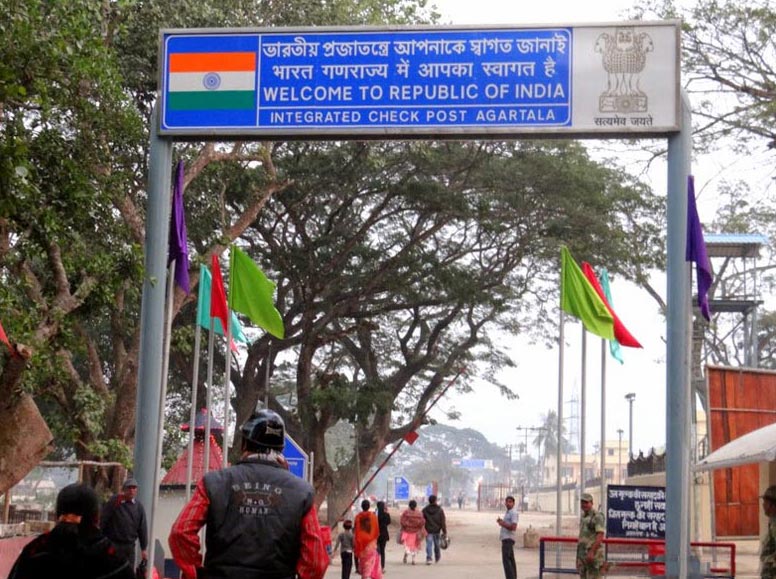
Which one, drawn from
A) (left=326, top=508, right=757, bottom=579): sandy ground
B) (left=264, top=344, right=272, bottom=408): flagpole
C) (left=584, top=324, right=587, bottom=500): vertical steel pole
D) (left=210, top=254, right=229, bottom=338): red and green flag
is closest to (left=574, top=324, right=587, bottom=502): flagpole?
(left=584, top=324, right=587, bottom=500): vertical steel pole

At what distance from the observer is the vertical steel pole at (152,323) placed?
39.3 feet

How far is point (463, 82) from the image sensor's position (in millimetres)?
11969

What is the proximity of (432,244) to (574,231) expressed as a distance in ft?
12.4

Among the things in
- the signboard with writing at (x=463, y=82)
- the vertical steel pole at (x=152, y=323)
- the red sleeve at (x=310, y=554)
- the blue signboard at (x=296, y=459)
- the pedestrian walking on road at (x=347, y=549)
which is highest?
the signboard with writing at (x=463, y=82)

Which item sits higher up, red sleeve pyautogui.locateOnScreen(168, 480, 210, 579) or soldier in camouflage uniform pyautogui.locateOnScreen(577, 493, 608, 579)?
red sleeve pyautogui.locateOnScreen(168, 480, 210, 579)

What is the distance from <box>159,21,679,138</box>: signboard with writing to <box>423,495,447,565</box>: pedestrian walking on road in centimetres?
1547

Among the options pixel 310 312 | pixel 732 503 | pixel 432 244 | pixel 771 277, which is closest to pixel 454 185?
pixel 432 244

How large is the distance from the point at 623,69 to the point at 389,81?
2.19 meters

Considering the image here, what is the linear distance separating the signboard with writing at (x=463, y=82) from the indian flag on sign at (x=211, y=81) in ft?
0.16

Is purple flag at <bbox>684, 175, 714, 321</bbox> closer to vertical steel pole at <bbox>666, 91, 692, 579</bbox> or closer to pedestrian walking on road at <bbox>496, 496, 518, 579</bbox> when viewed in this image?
vertical steel pole at <bbox>666, 91, 692, 579</bbox>

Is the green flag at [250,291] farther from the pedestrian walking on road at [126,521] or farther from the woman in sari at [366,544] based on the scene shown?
the woman in sari at [366,544]

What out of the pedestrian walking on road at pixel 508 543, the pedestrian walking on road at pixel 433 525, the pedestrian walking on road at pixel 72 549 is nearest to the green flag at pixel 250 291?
the pedestrian walking on road at pixel 508 543

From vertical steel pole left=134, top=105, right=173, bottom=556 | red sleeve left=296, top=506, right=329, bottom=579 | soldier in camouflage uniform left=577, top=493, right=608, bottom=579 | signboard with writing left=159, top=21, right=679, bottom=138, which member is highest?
signboard with writing left=159, top=21, right=679, bottom=138

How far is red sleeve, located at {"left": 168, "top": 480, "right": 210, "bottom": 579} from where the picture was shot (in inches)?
217
